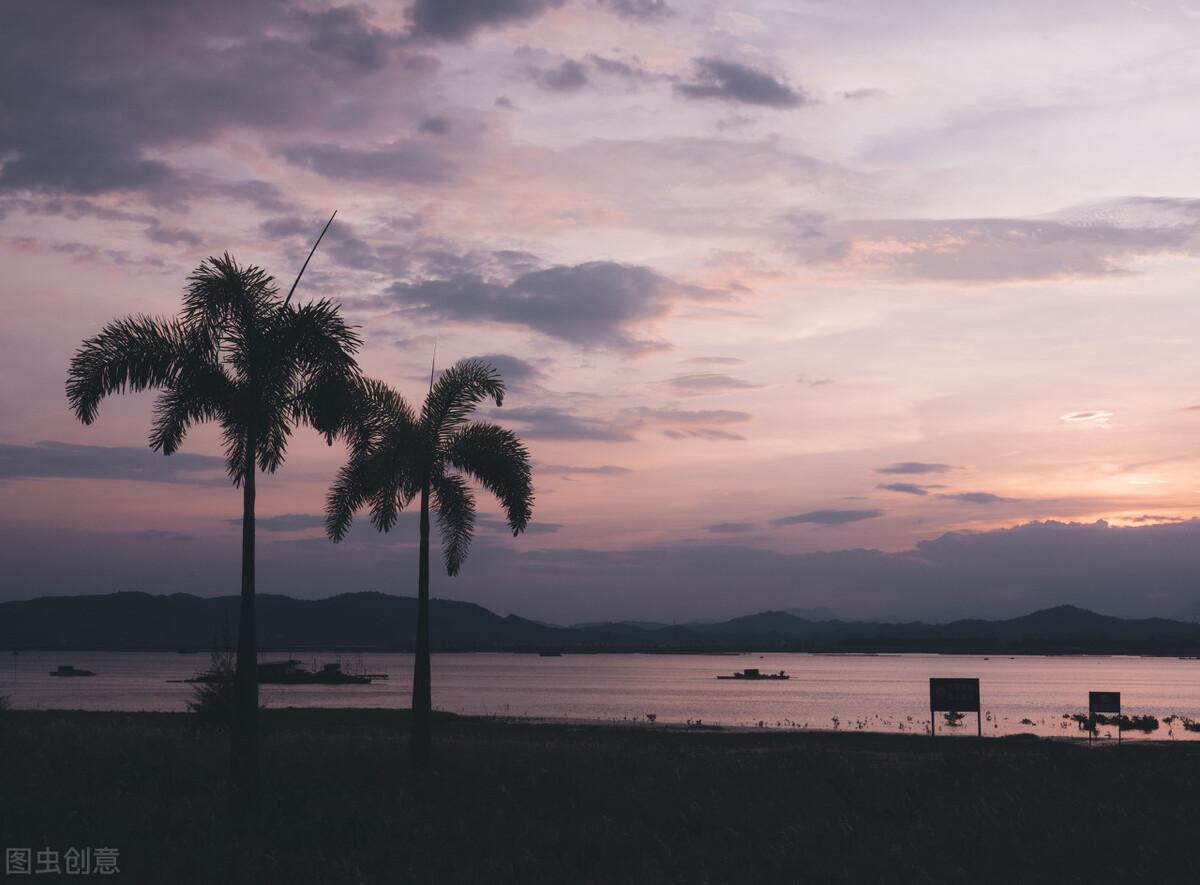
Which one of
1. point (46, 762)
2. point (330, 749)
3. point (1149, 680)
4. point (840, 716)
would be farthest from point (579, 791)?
point (1149, 680)

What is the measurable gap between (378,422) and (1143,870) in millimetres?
18925

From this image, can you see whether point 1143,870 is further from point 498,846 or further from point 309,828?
point 309,828

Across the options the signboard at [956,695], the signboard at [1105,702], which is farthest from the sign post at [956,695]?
the signboard at [1105,702]

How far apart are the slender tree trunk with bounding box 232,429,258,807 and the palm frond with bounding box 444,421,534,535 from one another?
6.82 meters

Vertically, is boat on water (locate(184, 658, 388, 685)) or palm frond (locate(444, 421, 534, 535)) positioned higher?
palm frond (locate(444, 421, 534, 535))

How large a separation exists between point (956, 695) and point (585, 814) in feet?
76.5

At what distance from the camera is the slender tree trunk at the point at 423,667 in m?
26.5

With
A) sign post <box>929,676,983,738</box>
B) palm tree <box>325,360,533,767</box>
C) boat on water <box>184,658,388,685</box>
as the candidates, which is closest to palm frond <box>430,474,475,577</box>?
palm tree <box>325,360,533,767</box>

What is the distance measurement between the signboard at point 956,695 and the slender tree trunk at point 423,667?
2136cm

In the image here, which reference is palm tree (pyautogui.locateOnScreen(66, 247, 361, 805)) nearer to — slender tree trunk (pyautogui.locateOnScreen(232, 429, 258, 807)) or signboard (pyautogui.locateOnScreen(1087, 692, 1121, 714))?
slender tree trunk (pyautogui.locateOnScreen(232, 429, 258, 807))

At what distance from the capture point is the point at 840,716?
290 ft

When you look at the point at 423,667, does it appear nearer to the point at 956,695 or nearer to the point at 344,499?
the point at 344,499

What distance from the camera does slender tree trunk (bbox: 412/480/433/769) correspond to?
26.5 m

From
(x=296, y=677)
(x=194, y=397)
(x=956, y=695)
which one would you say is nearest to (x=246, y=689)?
(x=194, y=397)
